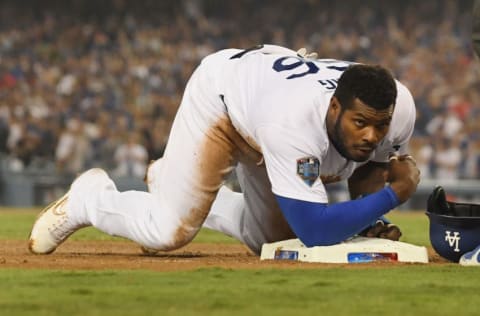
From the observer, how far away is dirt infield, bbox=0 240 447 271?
19.6 feet

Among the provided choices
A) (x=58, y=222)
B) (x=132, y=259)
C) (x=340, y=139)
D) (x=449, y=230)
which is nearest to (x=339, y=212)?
(x=340, y=139)

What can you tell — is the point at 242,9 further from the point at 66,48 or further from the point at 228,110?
the point at 228,110

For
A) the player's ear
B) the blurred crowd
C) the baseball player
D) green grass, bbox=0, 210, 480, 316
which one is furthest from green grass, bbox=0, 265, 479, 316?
the blurred crowd

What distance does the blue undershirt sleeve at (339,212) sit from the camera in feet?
18.6

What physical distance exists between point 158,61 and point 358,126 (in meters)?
15.6

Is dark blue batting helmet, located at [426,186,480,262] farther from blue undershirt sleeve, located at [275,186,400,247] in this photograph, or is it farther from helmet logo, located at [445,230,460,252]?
blue undershirt sleeve, located at [275,186,400,247]

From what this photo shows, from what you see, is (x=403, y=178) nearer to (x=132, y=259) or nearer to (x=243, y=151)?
(x=243, y=151)

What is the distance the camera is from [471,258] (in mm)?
6062

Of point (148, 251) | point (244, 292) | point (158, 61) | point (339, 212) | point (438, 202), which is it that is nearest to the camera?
point (244, 292)

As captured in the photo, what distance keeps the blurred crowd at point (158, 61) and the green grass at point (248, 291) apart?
466 inches

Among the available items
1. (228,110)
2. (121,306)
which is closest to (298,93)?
(228,110)

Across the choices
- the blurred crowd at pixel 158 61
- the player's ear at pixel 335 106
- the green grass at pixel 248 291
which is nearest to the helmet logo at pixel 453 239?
the green grass at pixel 248 291

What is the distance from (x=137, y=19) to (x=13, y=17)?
262cm

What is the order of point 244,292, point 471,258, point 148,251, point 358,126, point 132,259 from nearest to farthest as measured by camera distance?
point 244,292, point 358,126, point 471,258, point 132,259, point 148,251
